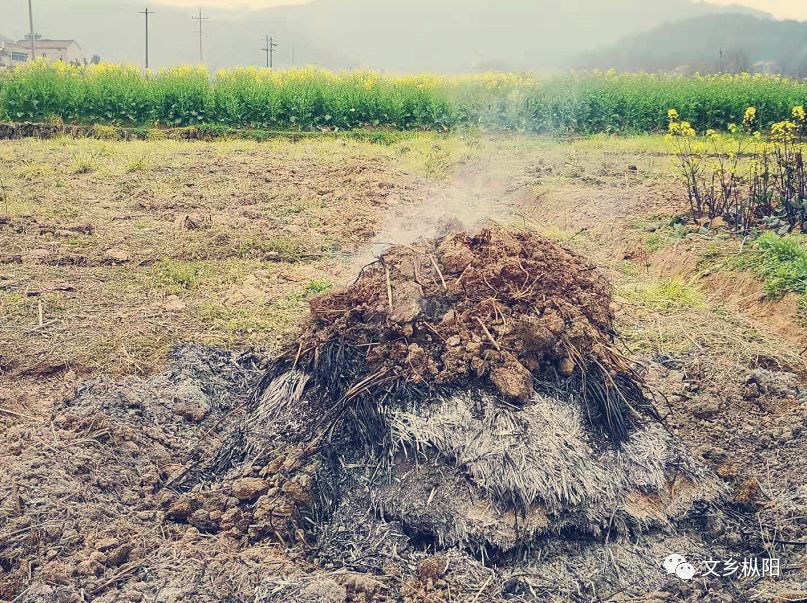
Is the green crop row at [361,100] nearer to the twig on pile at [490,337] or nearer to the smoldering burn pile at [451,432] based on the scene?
the smoldering burn pile at [451,432]

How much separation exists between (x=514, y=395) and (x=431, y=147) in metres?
11.2

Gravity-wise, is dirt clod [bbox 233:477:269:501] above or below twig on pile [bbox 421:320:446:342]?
below

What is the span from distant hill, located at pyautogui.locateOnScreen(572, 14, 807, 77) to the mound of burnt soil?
11683 mm

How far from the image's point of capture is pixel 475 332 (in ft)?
11.9

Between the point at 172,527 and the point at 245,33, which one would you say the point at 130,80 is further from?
the point at 245,33

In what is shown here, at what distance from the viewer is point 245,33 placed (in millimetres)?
111625

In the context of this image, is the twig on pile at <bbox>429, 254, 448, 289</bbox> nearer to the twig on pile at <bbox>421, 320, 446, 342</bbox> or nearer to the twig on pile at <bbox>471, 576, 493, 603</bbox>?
the twig on pile at <bbox>421, 320, 446, 342</bbox>

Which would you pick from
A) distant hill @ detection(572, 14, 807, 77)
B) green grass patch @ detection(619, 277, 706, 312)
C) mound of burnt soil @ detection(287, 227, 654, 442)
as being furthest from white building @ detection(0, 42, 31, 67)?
mound of burnt soil @ detection(287, 227, 654, 442)

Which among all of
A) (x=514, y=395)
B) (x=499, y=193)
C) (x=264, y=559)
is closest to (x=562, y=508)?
(x=514, y=395)

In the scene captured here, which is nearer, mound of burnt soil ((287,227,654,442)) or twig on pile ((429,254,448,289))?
mound of burnt soil ((287,227,654,442))

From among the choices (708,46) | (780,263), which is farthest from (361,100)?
(780,263)

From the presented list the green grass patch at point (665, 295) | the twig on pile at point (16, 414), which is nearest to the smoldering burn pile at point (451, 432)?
the twig on pile at point (16, 414)

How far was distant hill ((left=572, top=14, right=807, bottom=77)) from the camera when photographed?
44.6 feet

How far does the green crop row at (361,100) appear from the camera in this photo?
54.9 ft
